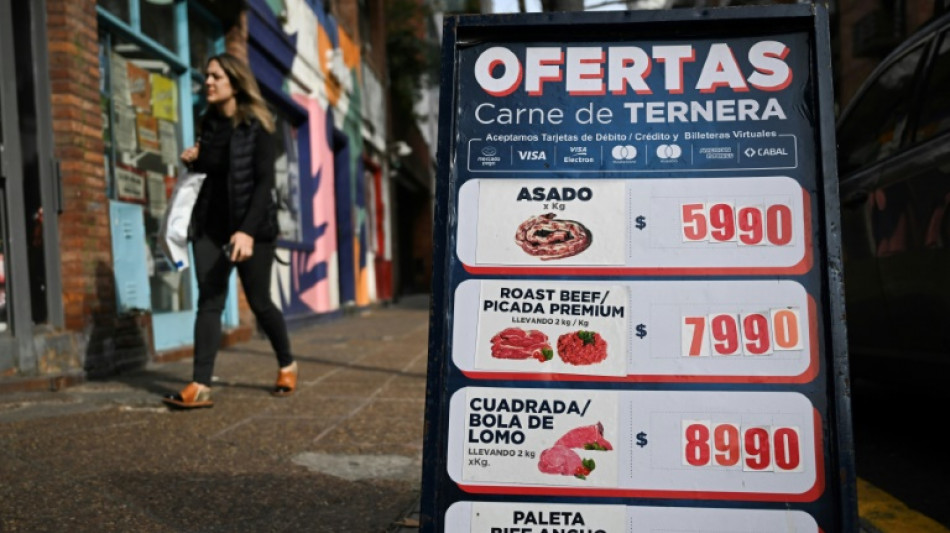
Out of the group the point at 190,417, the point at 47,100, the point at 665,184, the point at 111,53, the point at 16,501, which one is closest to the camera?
the point at 665,184

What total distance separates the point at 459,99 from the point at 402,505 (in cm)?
153

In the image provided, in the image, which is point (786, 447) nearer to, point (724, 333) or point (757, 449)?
point (757, 449)

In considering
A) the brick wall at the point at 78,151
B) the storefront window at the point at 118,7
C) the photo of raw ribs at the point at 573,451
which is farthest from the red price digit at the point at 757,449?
the storefront window at the point at 118,7

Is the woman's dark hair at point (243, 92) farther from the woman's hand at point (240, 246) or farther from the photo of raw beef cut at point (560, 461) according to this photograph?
the photo of raw beef cut at point (560, 461)

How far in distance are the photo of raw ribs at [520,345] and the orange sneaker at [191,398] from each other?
3.09 metres

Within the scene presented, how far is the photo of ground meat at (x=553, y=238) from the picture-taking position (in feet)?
7.14

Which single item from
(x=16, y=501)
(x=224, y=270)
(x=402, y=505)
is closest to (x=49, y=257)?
(x=224, y=270)

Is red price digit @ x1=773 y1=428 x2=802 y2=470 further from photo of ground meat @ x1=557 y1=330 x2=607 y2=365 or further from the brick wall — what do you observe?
the brick wall

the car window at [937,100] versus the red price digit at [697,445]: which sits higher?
the car window at [937,100]

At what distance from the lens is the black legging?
484 centimetres

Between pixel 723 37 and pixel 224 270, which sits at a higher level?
pixel 723 37

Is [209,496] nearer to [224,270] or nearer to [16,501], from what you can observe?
[16,501]

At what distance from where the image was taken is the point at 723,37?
2.26 metres

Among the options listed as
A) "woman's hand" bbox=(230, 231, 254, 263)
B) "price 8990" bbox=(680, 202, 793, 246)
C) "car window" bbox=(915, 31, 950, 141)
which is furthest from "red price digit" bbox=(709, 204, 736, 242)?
"woman's hand" bbox=(230, 231, 254, 263)
